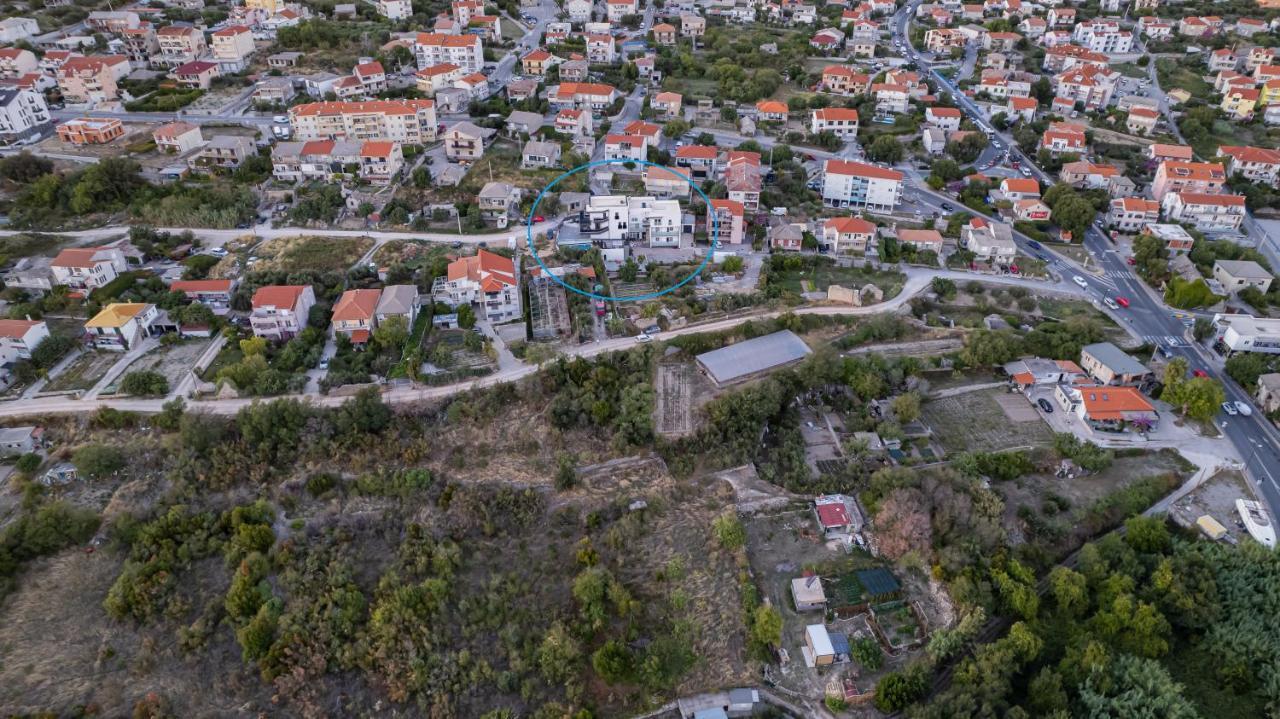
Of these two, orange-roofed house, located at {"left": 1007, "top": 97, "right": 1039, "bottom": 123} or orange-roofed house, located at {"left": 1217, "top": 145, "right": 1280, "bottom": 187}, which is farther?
orange-roofed house, located at {"left": 1007, "top": 97, "right": 1039, "bottom": 123}

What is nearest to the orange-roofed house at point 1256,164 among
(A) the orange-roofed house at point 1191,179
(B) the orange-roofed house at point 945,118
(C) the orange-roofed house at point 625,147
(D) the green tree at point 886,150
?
(A) the orange-roofed house at point 1191,179

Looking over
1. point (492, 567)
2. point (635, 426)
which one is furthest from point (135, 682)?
point (635, 426)

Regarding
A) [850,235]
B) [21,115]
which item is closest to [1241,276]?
[850,235]

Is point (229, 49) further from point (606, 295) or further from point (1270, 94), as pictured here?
point (1270, 94)

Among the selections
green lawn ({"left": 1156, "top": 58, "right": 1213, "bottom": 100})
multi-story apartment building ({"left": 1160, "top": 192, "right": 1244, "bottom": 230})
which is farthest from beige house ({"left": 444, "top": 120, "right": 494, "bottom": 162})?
green lawn ({"left": 1156, "top": 58, "right": 1213, "bottom": 100})

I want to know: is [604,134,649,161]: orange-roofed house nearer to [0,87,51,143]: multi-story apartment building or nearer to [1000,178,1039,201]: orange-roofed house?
[1000,178,1039,201]: orange-roofed house

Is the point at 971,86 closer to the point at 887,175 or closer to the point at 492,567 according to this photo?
the point at 887,175
